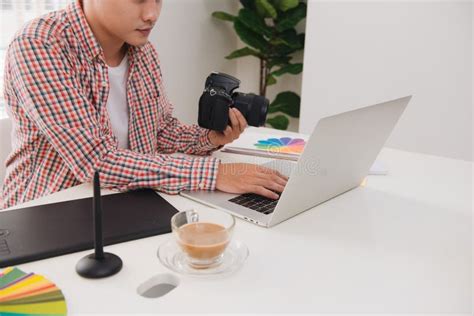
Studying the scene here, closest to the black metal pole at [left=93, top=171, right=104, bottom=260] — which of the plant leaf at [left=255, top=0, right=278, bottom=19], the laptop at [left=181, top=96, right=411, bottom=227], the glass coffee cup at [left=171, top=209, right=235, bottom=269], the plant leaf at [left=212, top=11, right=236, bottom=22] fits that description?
the glass coffee cup at [left=171, top=209, right=235, bottom=269]

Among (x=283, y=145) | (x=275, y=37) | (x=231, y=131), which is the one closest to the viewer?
(x=231, y=131)

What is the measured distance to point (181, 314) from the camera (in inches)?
27.5

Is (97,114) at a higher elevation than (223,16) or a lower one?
lower

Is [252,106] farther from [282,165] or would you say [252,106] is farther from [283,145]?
[283,145]

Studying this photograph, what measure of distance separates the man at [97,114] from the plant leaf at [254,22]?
1531 mm

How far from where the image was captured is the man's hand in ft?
4.33

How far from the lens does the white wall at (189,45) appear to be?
9.29 feet

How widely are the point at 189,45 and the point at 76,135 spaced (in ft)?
6.54

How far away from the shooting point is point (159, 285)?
0.80 meters

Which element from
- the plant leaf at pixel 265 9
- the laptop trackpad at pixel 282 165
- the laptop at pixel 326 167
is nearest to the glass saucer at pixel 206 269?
the laptop at pixel 326 167

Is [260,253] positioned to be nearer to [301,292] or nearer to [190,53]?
[301,292]

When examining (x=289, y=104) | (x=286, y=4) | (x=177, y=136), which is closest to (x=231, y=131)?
(x=177, y=136)

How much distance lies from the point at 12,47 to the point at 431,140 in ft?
6.39

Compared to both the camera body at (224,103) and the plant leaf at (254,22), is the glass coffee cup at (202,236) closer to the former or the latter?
the camera body at (224,103)
